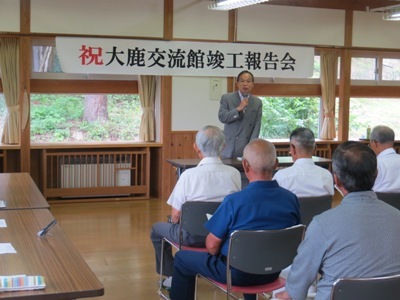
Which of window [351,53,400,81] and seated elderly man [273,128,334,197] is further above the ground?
window [351,53,400,81]

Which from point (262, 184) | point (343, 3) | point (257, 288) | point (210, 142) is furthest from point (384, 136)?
point (343, 3)

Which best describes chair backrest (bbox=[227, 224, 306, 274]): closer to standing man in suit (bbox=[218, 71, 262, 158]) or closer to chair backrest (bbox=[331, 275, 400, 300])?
chair backrest (bbox=[331, 275, 400, 300])

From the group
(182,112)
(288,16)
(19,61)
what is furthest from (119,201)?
(288,16)

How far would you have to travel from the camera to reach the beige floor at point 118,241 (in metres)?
4.31

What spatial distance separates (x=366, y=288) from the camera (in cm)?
200

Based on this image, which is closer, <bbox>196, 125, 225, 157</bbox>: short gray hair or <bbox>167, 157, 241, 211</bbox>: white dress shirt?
<bbox>167, 157, 241, 211</bbox>: white dress shirt

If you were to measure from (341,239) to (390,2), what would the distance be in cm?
718

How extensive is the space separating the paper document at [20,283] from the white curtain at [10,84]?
18.2ft

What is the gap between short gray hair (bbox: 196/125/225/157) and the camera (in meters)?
3.86

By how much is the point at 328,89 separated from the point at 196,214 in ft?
18.4

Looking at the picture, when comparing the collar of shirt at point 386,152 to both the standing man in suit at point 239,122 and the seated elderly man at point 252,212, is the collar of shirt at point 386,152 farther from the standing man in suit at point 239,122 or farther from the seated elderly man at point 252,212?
the standing man in suit at point 239,122

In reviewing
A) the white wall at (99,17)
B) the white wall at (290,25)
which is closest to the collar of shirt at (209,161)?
the white wall at (99,17)

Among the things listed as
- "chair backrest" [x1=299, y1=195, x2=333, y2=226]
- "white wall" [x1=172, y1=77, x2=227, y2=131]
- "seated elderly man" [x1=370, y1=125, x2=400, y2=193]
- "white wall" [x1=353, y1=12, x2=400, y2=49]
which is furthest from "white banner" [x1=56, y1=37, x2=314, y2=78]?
"chair backrest" [x1=299, y1=195, x2=333, y2=226]

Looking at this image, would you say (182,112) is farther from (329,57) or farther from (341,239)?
(341,239)
